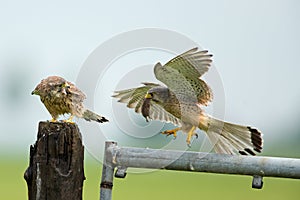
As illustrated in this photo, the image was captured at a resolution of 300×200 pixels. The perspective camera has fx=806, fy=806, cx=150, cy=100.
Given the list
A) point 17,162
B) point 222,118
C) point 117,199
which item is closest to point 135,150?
point 222,118

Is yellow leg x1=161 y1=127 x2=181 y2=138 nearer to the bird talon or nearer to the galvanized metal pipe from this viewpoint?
the bird talon

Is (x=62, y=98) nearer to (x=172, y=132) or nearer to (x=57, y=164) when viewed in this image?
(x=172, y=132)

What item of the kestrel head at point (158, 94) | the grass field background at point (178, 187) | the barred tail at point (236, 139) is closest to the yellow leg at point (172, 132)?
the kestrel head at point (158, 94)

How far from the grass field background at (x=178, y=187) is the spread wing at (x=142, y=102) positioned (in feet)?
22.7

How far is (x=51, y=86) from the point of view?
20.6ft

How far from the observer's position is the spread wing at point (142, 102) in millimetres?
5805

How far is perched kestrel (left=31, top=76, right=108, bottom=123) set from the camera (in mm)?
6285

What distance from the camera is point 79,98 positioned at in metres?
6.48

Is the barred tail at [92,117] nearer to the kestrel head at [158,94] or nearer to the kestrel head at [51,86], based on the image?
the kestrel head at [51,86]

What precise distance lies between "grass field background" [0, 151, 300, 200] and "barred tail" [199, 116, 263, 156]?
7741mm

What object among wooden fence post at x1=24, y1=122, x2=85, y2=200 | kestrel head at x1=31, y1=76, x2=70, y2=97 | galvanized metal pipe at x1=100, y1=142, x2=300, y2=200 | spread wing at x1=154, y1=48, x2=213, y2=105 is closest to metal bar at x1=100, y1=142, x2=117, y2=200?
galvanized metal pipe at x1=100, y1=142, x2=300, y2=200

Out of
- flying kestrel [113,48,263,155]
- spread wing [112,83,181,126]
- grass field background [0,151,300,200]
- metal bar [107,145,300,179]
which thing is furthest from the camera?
grass field background [0,151,300,200]

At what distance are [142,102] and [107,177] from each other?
1642 mm

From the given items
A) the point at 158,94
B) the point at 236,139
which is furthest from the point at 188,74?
the point at 236,139
